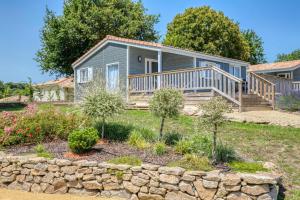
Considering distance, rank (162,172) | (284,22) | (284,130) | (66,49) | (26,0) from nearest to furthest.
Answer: (162,172), (284,130), (26,0), (284,22), (66,49)

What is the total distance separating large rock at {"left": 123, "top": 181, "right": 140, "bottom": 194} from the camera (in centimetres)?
546

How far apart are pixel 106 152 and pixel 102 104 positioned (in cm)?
136

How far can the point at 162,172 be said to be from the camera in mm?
5285

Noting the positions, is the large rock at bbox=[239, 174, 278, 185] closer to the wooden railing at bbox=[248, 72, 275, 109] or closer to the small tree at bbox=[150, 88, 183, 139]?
the small tree at bbox=[150, 88, 183, 139]

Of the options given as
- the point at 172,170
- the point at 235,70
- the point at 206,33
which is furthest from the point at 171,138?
the point at 206,33

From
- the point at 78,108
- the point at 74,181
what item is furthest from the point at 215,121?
the point at 78,108

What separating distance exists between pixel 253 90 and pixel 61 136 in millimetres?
11385

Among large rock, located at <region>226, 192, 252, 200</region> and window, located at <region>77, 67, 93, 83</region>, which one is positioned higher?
window, located at <region>77, 67, 93, 83</region>

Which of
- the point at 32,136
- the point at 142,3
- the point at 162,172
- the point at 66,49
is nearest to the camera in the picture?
the point at 162,172

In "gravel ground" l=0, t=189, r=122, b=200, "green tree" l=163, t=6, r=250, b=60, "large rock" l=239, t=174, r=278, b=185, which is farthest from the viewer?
"green tree" l=163, t=6, r=250, b=60

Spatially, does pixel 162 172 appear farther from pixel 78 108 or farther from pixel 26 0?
pixel 26 0

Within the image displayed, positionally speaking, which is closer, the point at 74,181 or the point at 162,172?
the point at 162,172

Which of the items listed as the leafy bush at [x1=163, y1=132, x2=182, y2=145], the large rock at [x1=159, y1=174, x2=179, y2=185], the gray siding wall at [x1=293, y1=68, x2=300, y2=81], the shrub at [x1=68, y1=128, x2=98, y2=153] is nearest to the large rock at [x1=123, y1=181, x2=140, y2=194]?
the large rock at [x1=159, y1=174, x2=179, y2=185]

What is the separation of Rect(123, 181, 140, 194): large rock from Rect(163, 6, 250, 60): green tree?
A: 24881mm
